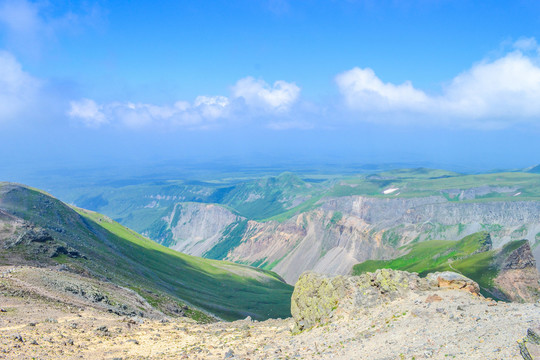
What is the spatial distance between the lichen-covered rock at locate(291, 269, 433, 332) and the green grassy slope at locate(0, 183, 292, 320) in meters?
42.2

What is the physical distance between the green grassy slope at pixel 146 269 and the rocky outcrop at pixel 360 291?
4268 cm

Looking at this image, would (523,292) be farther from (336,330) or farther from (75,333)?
(75,333)

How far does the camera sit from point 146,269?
109938 mm

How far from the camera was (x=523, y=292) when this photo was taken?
10419 centimetres

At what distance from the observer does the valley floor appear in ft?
71.2

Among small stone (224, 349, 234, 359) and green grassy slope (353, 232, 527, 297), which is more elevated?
small stone (224, 349, 234, 359)

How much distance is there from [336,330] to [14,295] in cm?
3146

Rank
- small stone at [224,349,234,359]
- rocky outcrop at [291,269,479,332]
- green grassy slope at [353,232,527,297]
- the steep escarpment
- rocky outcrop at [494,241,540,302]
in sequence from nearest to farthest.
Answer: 1. small stone at [224,349,234,359]
2. rocky outcrop at [291,269,479,332]
3. rocky outcrop at [494,241,540,302]
4. the steep escarpment
5. green grassy slope at [353,232,527,297]

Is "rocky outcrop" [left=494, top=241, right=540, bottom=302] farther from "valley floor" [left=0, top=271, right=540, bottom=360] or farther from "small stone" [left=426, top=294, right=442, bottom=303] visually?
"valley floor" [left=0, top=271, right=540, bottom=360]

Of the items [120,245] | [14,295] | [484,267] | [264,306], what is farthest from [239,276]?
[14,295]

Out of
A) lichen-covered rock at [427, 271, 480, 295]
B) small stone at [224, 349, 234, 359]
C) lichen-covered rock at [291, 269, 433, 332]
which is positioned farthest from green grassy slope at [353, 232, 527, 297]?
small stone at [224, 349, 234, 359]

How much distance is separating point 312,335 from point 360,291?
5.63 meters

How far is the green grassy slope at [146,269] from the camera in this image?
8644cm

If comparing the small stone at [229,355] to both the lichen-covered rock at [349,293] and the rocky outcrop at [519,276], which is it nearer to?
the lichen-covered rock at [349,293]
